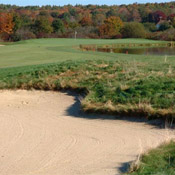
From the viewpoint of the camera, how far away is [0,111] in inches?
458

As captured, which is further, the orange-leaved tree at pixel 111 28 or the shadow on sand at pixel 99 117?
the orange-leaved tree at pixel 111 28

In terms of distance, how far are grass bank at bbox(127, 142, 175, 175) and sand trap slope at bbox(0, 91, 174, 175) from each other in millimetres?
383

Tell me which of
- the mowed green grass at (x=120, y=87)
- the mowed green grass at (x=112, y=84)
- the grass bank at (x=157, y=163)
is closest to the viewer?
the grass bank at (x=157, y=163)

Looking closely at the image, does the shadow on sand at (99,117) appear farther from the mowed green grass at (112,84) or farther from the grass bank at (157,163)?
the grass bank at (157,163)

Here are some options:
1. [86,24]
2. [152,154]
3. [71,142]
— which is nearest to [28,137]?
[71,142]

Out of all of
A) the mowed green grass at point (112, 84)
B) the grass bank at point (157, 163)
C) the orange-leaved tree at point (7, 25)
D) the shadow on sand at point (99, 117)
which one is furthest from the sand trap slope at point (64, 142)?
the orange-leaved tree at point (7, 25)

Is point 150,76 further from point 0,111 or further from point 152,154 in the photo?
point 152,154

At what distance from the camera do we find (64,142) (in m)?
8.57

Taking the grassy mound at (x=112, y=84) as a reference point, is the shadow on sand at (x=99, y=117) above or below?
below

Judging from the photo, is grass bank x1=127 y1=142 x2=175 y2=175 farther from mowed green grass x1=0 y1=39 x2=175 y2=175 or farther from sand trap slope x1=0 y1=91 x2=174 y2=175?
sand trap slope x1=0 y1=91 x2=174 y2=175

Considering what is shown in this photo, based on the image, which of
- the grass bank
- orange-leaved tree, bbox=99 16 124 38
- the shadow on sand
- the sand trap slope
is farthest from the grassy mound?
orange-leaved tree, bbox=99 16 124 38

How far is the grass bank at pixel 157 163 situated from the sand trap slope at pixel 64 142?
38 cm

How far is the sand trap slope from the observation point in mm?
7207

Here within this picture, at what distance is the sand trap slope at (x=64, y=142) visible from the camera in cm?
721
